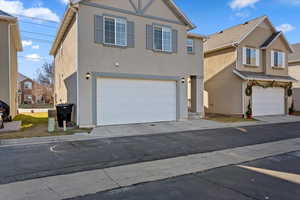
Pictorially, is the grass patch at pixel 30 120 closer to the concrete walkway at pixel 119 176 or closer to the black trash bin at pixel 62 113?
the black trash bin at pixel 62 113

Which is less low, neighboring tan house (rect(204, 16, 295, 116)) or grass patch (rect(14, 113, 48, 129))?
neighboring tan house (rect(204, 16, 295, 116))

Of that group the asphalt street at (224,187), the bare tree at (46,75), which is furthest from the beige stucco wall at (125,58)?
the bare tree at (46,75)

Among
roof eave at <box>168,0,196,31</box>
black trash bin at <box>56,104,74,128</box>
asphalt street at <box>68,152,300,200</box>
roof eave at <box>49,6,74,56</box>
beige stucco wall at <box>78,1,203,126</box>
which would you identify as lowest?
asphalt street at <box>68,152,300,200</box>

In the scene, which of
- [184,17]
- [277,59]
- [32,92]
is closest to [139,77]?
[184,17]

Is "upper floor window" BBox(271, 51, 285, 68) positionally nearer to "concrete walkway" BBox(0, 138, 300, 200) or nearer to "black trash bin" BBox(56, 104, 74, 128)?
"concrete walkway" BBox(0, 138, 300, 200)

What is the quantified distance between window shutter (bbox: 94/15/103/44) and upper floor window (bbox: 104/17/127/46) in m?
0.24

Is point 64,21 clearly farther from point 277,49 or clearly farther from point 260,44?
point 277,49

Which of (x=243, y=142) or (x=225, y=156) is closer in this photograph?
(x=225, y=156)

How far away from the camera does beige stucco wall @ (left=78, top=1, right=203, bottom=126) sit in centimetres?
1050

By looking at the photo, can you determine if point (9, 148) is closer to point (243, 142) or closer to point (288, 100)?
point (243, 142)

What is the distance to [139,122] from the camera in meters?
12.1

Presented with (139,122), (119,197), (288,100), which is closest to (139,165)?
(119,197)

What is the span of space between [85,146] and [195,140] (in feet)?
13.7

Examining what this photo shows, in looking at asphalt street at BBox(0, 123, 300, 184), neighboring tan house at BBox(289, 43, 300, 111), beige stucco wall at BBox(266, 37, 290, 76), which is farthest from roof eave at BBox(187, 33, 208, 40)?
neighboring tan house at BBox(289, 43, 300, 111)
